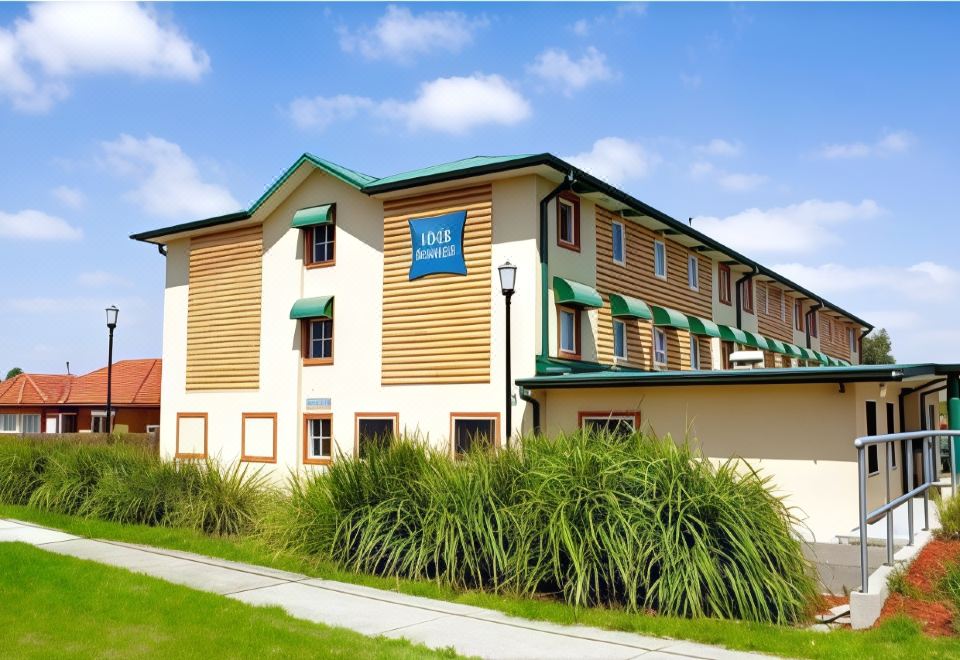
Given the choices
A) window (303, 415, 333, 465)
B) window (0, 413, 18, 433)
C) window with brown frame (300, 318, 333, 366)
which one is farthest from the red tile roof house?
window (303, 415, 333, 465)

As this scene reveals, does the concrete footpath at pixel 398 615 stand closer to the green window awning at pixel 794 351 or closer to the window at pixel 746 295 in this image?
the window at pixel 746 295

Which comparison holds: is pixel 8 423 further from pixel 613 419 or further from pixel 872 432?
pixel 872 432

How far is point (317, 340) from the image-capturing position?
2166 cm

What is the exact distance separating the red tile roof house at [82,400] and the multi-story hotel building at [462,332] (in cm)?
1174

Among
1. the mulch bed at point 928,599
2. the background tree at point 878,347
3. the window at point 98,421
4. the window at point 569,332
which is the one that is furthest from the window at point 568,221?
the background tree at point 878,347

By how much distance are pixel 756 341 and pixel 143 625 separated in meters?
24.3

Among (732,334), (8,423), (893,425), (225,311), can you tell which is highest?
(225,311)

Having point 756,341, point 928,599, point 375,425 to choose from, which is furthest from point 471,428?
point 756,341

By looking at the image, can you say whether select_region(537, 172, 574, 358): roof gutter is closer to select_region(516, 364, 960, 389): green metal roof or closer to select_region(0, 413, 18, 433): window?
select_region(516, 364, 960, 389): green metal roof

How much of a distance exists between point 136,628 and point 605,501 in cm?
537

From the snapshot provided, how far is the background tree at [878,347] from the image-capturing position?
67.0 meters

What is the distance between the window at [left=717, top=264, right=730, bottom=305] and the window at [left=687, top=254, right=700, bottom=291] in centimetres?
213

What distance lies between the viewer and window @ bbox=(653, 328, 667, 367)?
898 inches

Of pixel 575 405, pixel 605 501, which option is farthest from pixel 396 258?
pixel 605 501
